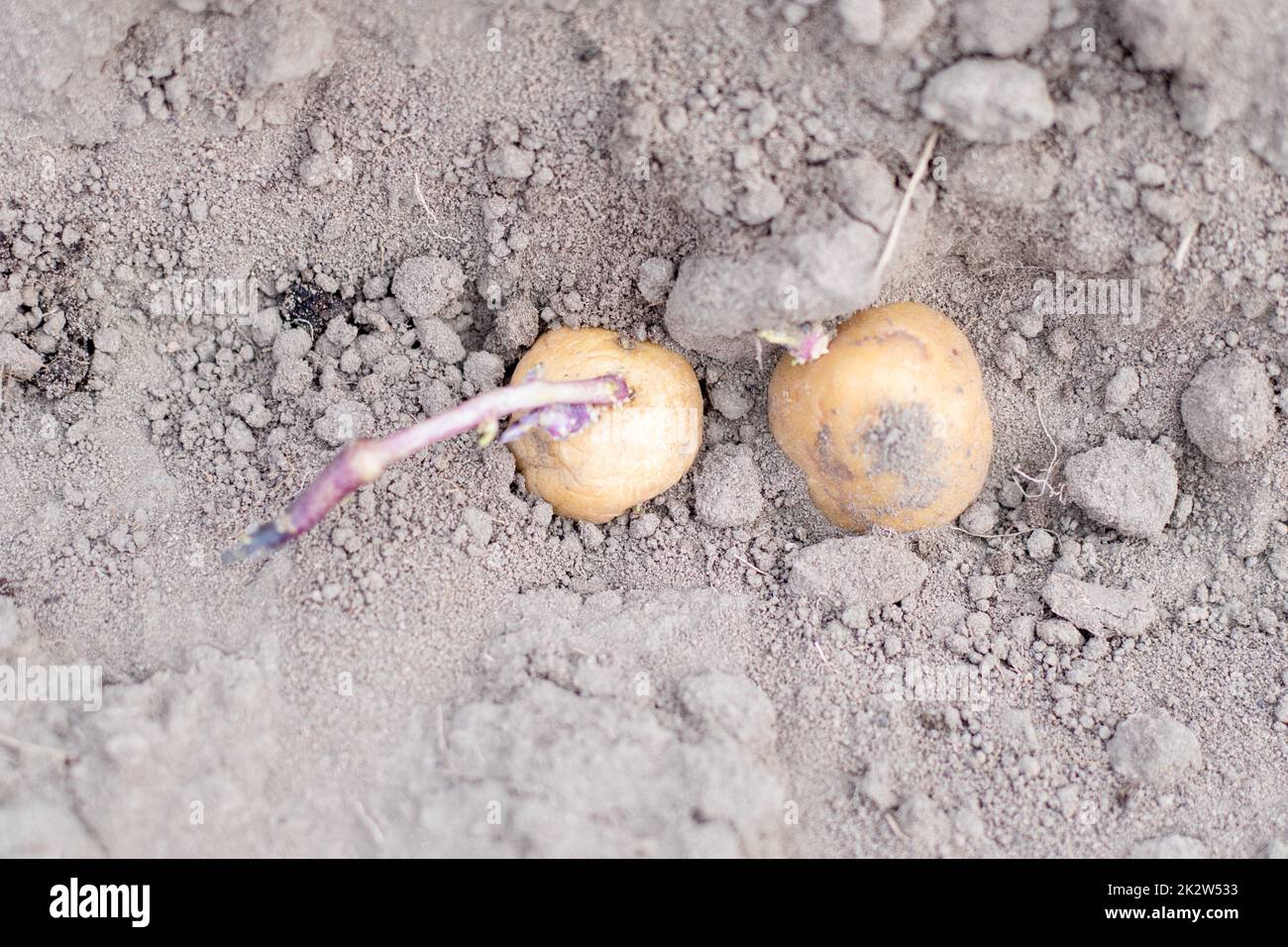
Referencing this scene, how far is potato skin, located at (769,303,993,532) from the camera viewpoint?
2738 mm

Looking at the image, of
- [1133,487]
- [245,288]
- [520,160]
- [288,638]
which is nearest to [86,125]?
[245,288]

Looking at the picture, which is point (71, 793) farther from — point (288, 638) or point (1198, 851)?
point (1198, 851)

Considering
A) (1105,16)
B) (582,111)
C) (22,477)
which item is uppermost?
(1105,16)

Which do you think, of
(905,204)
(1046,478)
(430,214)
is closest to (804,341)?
(905,204)

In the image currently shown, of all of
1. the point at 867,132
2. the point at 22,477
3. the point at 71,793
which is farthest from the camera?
the point at 22,477

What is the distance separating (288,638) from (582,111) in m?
1.58

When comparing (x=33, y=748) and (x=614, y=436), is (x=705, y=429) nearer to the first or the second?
(x=614, y=436)

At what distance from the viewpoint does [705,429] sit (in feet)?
10.3

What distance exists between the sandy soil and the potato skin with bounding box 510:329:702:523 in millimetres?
109

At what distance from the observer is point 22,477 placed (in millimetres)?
2951

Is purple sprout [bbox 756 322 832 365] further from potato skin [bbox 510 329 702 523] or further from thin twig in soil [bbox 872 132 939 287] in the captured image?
potato skin [bbox 510 329 702 523]

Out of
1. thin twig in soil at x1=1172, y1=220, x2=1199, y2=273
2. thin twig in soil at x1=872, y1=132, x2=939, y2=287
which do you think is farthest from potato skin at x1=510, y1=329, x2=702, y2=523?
thin twig in soil at x1=1172, y1=220, x2=1199, y2=273

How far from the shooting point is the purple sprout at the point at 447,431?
7.61 ft

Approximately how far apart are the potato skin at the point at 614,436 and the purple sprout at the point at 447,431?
52 millimetres
